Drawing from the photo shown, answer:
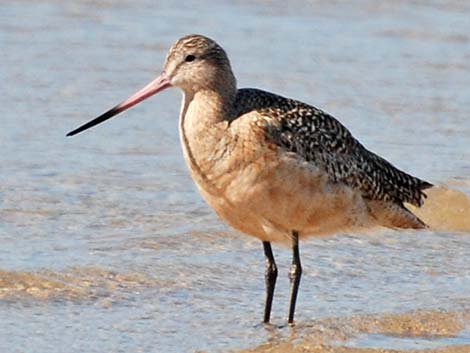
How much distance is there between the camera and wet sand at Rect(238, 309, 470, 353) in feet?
22.6

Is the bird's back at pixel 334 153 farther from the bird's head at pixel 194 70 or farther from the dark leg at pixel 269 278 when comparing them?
the dark leg at pixel 269 278

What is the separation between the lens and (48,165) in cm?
961

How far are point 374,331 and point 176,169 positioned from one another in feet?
9.89

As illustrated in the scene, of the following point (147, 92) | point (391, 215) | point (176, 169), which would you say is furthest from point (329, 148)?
point (176, 169)

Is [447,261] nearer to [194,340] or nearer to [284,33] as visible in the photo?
[194,340]

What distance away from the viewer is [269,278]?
7.53m

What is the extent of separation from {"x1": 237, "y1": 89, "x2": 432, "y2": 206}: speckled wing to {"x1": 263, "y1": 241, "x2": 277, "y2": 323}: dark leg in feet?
1.79

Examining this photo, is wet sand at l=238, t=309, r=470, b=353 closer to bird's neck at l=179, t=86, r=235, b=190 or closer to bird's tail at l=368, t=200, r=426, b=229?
bird's tail at l=368, t=200, r=426, b=229

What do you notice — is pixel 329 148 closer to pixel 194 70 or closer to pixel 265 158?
pixel 265 158

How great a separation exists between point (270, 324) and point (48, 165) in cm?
280

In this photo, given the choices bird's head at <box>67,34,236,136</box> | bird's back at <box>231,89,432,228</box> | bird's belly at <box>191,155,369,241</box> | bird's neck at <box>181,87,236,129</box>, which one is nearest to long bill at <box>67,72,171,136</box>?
bird's head at <box>67,34,236,136</box>

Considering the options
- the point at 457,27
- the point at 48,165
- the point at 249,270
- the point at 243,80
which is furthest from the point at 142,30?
the point at 249,270

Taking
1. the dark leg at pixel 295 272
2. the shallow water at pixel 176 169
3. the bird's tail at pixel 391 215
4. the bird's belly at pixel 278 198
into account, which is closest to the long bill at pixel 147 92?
the bird's belly at pixel 278 198

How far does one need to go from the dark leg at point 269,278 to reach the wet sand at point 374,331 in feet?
0.61
